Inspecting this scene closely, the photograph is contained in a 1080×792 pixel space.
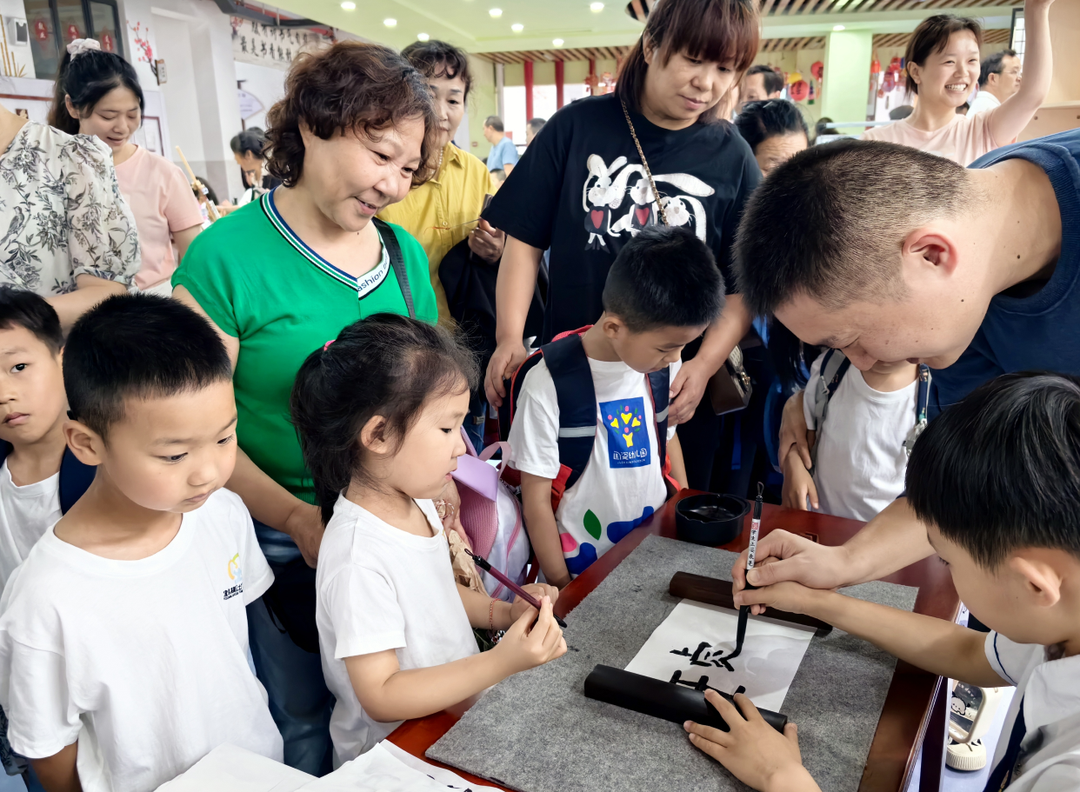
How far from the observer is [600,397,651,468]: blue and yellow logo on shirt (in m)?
1.62

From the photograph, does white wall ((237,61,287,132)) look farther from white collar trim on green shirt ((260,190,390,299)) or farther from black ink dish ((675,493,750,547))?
black ink dish ((675,493,750,547))

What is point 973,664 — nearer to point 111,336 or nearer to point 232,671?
point 232,671

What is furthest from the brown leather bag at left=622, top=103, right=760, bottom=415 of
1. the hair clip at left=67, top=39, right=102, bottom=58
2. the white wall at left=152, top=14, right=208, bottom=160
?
the white wall at left=152, top=14, right=208, bottom=160

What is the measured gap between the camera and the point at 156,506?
3.22 feet

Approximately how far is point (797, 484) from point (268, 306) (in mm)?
1190

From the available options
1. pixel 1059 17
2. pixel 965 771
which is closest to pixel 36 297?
pixel 965 771

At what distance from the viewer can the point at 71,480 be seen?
4.10 feet

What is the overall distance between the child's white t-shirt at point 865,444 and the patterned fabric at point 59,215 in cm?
169

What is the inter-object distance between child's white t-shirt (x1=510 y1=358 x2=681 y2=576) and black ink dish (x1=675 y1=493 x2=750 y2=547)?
164 millimetres

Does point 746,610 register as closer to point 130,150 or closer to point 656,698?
point 656,698

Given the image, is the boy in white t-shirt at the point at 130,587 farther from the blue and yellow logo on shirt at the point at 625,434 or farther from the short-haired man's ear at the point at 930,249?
the short-haired man's ear at the point at 930,249

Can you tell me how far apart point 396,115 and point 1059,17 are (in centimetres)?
254

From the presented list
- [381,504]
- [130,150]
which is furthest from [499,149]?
[381,504]

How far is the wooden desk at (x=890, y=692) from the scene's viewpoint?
840 millimetres
